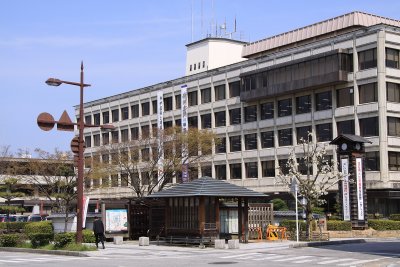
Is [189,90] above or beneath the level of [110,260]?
above

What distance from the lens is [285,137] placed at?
67875 mm

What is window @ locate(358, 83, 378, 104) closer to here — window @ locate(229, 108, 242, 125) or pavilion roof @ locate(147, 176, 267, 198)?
window @ locate(229, 108, 242, 125)

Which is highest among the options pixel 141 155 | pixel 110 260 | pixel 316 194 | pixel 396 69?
pixel 396 69

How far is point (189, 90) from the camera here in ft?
266

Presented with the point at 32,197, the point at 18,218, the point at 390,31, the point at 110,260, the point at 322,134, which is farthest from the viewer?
the point at 32,197

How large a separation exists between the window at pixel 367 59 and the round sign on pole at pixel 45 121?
37.5m

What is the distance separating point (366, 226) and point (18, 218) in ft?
130

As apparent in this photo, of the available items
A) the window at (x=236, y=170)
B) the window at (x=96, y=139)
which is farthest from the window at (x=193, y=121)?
the window at (x=96, y=139)

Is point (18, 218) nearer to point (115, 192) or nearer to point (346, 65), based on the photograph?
point (115, 192)

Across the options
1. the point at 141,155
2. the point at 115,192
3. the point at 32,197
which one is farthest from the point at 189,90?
the point at 32,197

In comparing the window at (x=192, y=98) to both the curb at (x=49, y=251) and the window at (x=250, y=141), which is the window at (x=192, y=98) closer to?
the window at (x=250, y=141)

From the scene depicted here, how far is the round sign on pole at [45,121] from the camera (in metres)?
28.8

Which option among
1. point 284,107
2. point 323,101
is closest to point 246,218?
point 323,101

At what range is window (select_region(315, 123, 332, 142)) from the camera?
206 feet
